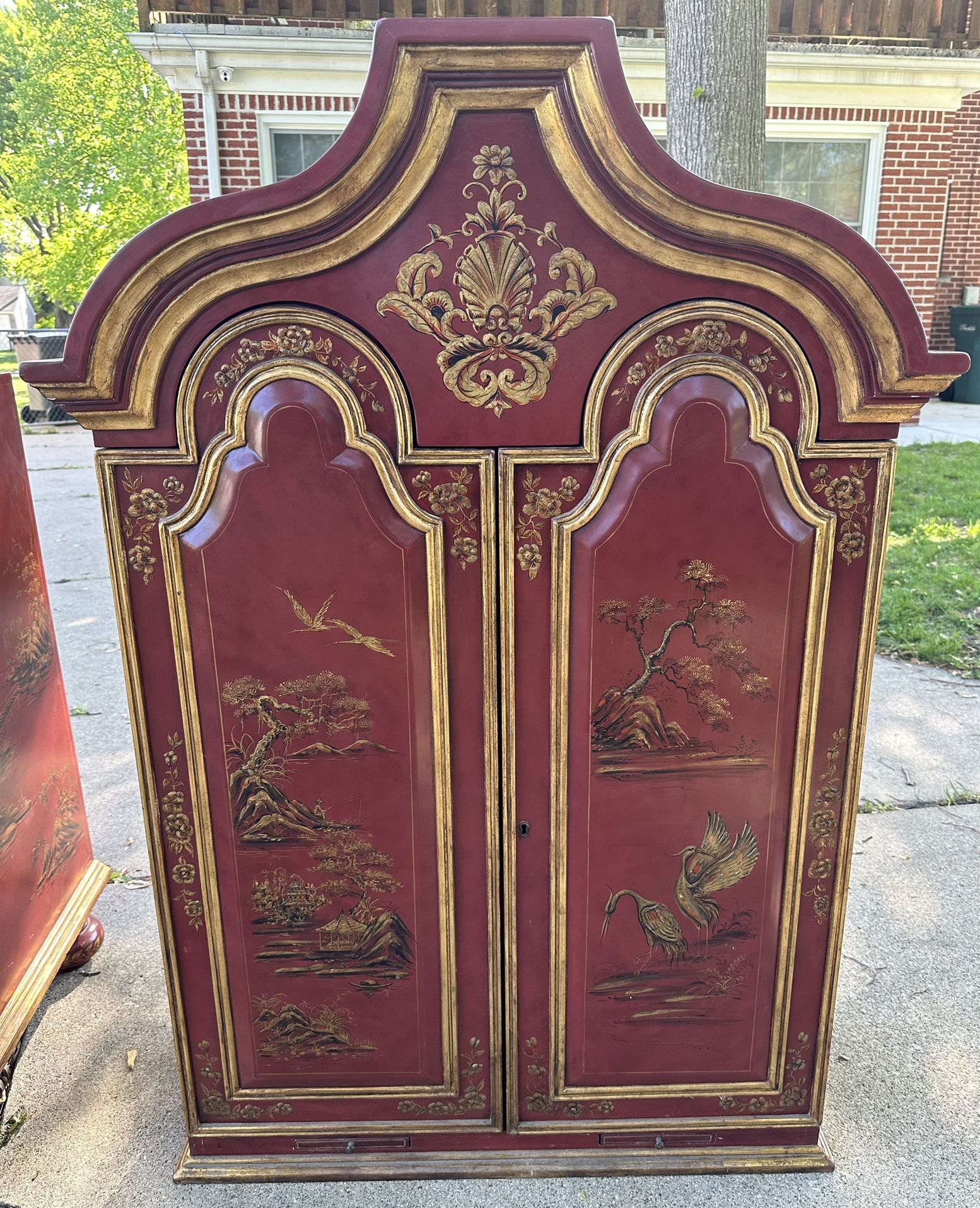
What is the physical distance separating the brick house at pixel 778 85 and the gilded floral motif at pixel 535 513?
705cm

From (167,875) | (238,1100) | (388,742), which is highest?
(388,742)

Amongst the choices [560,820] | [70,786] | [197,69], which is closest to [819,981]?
[560,820]

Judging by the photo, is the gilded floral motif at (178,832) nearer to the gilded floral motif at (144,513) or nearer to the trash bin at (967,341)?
the gilded floral motif at (144,513)

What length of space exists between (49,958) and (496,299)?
1.98 meters

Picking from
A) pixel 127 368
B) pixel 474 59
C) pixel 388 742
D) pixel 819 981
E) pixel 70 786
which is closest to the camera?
pixel 474 59

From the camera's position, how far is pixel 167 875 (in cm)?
178

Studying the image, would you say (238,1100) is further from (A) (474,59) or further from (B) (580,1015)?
(A) (474,59)

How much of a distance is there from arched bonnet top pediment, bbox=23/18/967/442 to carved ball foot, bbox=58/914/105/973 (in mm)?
1747

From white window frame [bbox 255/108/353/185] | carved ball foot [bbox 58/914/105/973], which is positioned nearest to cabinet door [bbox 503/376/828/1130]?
carved ball foot [bbox 58/914/105/973]

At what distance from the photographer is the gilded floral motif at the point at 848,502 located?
1.60 m

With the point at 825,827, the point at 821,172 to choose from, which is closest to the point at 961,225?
the point at 821,172

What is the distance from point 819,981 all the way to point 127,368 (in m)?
1.81

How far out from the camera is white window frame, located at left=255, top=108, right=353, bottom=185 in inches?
316

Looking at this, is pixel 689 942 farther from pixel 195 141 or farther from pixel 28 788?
pixel 195 141
